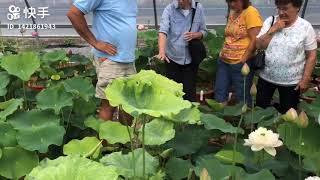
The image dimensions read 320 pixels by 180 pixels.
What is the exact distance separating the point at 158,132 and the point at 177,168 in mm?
142

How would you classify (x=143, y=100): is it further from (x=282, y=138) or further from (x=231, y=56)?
(x=231, y=56)

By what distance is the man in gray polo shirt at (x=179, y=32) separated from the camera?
343 centimetres

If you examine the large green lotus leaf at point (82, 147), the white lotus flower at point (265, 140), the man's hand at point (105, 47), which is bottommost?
the large green lotus leaf at point (82, 147)

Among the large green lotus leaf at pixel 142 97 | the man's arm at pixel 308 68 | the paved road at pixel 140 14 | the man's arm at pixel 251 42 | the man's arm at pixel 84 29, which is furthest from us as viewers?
the paved road at pixel 140 14

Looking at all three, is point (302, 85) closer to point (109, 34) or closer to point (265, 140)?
point (109, 34)

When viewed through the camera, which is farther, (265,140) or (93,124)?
(93,124)

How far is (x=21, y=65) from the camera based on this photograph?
8.25ft

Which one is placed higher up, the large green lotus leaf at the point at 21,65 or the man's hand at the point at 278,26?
the man's hand at the point at 278,26

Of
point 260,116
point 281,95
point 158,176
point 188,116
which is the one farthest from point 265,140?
point 281,95

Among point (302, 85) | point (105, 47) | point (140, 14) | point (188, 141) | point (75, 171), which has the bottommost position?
point (140, 14)

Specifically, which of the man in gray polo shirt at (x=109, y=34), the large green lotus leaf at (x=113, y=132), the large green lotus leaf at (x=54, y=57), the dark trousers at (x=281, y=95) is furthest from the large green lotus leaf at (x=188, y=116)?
the large green lotus leaf at (x=54, y=57)

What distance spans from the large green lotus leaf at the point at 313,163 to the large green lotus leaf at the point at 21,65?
1.40 metres

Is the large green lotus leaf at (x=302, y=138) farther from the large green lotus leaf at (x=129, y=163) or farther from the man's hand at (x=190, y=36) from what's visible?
the man's hand at (x=190, y=36)

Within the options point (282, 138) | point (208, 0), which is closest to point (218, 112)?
point (282, 138)
